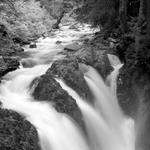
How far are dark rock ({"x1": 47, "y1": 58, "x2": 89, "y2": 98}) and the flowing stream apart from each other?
0.72 ft

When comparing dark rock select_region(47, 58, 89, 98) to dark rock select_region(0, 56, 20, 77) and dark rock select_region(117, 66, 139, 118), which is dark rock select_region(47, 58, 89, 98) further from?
dark rock select_region(0, 56, 20, 77)

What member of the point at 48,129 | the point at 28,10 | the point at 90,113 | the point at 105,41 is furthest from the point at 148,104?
the point at 28,10

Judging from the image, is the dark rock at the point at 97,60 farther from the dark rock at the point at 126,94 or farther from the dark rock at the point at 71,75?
the dark rock at the point at 71,75

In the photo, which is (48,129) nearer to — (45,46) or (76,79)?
(76,79)

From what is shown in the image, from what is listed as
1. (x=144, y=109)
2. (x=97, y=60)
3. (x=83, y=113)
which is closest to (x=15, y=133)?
(x=83, y=113)

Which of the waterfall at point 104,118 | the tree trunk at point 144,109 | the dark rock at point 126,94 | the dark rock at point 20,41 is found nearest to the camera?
the tree trunk at point 144,109

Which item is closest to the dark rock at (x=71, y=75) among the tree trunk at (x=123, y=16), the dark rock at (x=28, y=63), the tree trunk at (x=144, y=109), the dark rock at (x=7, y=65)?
the dark rock at (x=7, y=65)

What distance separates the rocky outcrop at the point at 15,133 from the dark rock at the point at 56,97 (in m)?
1.85

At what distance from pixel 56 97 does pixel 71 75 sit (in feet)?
5.48

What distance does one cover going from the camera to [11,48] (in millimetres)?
15352

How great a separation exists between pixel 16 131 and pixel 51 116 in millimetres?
1905

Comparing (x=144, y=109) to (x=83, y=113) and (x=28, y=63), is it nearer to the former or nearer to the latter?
(x=83, y=113)

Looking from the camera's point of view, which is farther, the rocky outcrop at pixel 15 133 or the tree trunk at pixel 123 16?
the tree trunk at pixel 123 16

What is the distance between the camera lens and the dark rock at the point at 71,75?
10.1 meters
